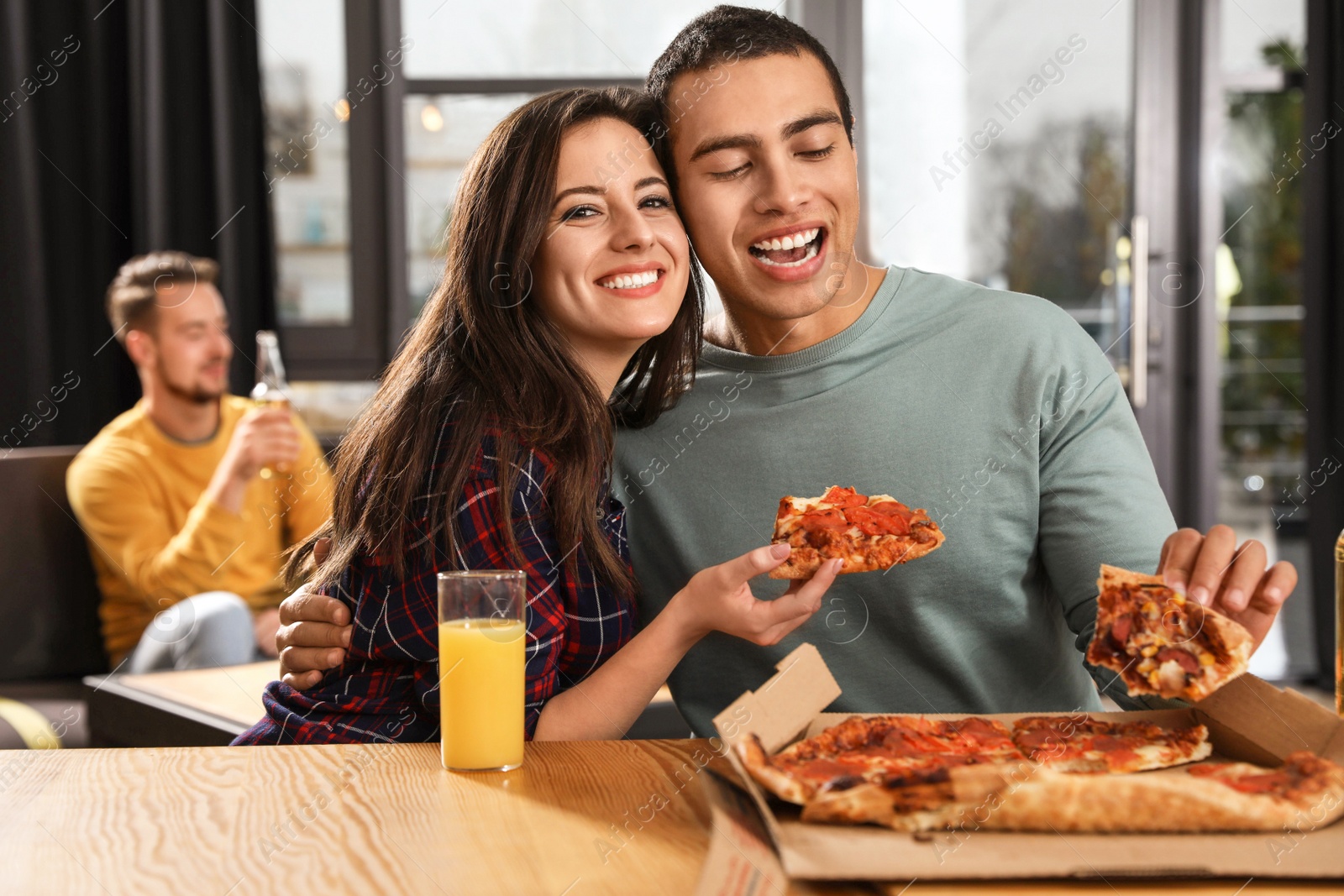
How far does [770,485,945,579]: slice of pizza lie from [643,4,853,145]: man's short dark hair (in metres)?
0.65

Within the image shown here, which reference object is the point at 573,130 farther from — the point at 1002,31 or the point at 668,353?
the point at 1002,31

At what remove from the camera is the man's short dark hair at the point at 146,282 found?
10.3 feet

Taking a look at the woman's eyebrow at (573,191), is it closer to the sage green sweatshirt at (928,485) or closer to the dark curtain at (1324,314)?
the sage green sweatshirt at (928,485)

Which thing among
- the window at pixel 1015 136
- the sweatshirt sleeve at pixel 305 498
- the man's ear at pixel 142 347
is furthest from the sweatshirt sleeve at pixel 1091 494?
the window at pixel 1015 136

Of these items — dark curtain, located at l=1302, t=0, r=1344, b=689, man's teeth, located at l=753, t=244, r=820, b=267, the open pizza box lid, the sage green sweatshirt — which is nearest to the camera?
the open pizza box lid

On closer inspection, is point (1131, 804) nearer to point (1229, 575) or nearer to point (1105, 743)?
point (1105, 743)

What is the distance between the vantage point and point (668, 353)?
172 cm

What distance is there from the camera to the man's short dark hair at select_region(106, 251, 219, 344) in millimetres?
3154

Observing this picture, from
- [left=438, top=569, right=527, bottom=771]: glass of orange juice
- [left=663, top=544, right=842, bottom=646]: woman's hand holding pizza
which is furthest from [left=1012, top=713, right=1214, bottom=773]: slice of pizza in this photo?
[left=438, top=569, right=527, bottom=771]: glass of orange juice

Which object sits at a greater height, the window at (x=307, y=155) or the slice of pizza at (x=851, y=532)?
the window at (x=307, y=155)

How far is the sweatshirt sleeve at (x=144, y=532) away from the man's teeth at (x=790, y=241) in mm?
1703

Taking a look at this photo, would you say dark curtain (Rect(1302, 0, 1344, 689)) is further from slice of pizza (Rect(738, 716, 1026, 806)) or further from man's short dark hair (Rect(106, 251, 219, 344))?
man's short dark hair (Rect(106, 251, 219, 344))

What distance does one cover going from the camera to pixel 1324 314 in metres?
3.89

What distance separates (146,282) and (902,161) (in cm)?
246
